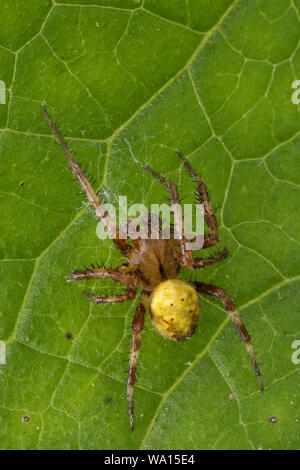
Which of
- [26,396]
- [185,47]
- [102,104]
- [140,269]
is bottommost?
[26,396]

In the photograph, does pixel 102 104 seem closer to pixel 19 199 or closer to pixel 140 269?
pixel 19 199

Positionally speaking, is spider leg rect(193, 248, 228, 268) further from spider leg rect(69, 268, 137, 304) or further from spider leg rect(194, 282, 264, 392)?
spider leg rect(69, 268, 137, 304)

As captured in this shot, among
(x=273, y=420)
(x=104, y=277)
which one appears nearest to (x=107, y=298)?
(x=104, y=277)

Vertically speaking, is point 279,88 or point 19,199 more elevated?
point 279,88

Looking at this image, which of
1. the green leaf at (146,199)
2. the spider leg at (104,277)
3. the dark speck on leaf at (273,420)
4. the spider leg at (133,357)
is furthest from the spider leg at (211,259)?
the dark speck on leaf at (273,420)

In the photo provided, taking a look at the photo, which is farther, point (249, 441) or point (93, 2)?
point (249, 441)

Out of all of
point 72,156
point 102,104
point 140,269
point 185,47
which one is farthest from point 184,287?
point 185,47

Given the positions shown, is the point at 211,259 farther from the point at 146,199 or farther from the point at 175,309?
the point at 146,199

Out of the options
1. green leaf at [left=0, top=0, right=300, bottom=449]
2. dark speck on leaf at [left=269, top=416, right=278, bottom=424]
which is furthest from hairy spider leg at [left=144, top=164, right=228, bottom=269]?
dark speck on leaf at [left=269, top=416, right=278, bottom=424]
